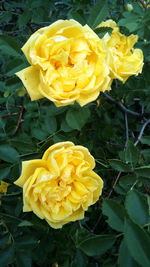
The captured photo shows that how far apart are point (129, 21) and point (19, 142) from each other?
64 cm

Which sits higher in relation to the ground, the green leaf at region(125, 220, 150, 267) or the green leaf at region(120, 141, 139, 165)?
the green leaf at region(125, 220, 150, 267)

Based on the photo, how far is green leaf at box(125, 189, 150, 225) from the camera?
33.3 inches

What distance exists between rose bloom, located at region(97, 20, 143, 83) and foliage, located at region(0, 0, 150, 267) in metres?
0.09

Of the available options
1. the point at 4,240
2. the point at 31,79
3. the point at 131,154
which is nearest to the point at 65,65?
the point at 31,79

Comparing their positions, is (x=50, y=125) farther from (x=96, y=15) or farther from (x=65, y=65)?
(x=96, y=15)

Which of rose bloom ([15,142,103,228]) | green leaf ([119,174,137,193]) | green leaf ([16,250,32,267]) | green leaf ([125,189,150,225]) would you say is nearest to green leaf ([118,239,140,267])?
green leaf ([125,189,150,225])

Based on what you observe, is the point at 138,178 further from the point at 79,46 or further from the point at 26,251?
the point at 26,251

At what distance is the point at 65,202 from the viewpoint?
969 mm

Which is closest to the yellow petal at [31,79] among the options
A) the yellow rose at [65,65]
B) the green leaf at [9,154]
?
the yellow rose at [65,65]

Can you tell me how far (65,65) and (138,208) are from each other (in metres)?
0.40

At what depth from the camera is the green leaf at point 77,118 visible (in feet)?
3.40

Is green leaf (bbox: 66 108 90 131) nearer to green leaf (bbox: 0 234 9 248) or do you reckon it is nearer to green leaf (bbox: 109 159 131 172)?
green leaf (bbox: 109 159 131 172)

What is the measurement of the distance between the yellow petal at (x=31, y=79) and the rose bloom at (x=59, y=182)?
5.6 inches

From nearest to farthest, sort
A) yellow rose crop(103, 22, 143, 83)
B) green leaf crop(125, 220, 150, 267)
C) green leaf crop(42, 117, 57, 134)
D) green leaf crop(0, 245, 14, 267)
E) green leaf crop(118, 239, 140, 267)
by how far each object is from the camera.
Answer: green leaf crop(125, 220, 150, 267) < green leaf crop(118, 239, 140, 267) < yellow rose crop(103, 22, 143, 83) < green leaf crop(42, 117, 57, 134) < green leaf crop(0, 245, 14, 267)
